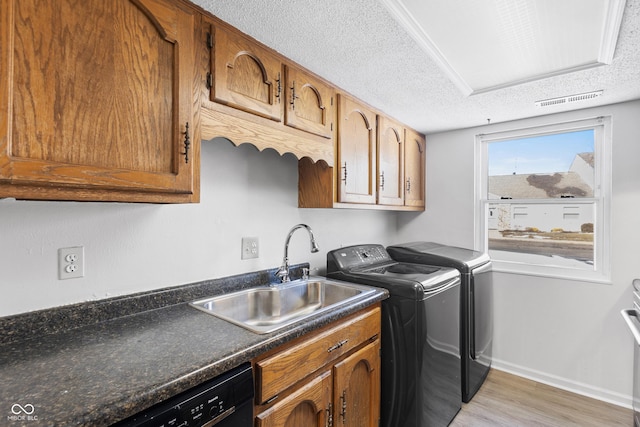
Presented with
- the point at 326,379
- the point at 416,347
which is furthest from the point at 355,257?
the point at 326,379

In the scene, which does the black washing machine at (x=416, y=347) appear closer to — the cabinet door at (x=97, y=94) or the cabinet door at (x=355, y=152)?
the cabinet door at (x=355, y=152)

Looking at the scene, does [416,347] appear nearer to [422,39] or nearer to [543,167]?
[422,39]

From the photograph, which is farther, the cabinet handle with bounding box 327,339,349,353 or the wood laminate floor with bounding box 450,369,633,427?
the wood laminate floor with bounding box 450,369,633,427

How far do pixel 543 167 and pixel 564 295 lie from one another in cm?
102

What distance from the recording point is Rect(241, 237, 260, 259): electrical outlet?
5.88ft

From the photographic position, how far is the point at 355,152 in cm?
206

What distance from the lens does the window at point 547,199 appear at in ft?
7.72

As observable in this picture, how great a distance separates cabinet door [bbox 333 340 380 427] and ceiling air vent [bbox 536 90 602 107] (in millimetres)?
1971

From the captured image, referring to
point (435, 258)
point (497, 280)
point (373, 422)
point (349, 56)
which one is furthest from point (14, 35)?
point (497, 280)

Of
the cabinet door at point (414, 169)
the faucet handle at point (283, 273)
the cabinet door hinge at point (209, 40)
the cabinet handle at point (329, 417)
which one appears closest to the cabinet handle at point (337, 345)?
the cabinet handle at point (329, 417)

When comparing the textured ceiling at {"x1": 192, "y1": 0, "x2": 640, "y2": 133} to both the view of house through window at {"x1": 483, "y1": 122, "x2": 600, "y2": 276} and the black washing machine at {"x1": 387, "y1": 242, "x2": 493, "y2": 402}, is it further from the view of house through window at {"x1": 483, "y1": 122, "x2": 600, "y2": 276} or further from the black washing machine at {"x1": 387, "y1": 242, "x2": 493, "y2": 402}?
the black washing machine at {"x1": 387, "y1": 242, "x2": 493, "y2": 402}

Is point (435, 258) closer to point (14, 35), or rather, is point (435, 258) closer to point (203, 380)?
point (203, 380)

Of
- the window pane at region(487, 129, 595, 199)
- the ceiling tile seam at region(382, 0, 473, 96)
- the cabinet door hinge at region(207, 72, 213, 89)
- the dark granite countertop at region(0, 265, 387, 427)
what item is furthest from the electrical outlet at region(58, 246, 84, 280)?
the window pane at region(487, 129, 595, 199)

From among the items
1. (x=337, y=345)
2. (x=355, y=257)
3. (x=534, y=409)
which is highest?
(x=355, y=257)
